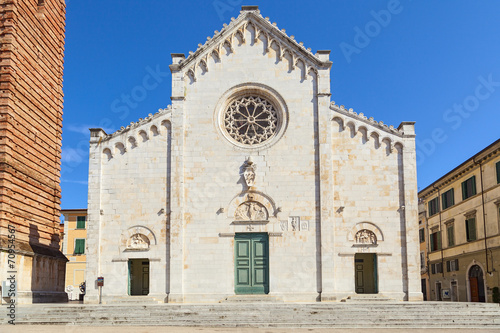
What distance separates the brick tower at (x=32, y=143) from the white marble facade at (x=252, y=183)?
12.2 feet

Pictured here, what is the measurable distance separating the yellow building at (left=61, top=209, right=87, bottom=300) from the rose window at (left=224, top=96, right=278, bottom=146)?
2884 centimetres

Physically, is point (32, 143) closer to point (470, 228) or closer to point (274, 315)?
point (274, 315)

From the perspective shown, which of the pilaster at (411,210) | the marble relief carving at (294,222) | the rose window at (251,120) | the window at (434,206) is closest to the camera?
the pilaster at (411,210)

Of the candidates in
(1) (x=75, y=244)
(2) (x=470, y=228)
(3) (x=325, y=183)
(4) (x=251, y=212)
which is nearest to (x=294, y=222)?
(4) (x=251, y=212)

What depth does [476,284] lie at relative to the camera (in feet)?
122

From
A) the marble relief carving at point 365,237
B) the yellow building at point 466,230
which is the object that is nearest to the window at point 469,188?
the yellow building at point 466,230

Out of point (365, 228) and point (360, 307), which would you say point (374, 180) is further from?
point (360, 307)

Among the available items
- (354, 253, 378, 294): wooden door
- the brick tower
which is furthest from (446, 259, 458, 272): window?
the brick tower

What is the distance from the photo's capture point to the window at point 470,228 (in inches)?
1453

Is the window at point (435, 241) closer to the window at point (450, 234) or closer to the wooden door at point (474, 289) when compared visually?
the window at point (450, 234)

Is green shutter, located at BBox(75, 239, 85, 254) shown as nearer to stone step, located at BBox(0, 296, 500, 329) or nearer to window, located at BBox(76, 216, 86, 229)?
window, located at BBox(76, 216, 86, 229)

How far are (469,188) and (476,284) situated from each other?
258 inches

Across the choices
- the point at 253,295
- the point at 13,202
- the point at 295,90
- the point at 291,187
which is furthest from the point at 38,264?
the point at 295,90

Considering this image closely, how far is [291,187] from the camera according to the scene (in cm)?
2633
